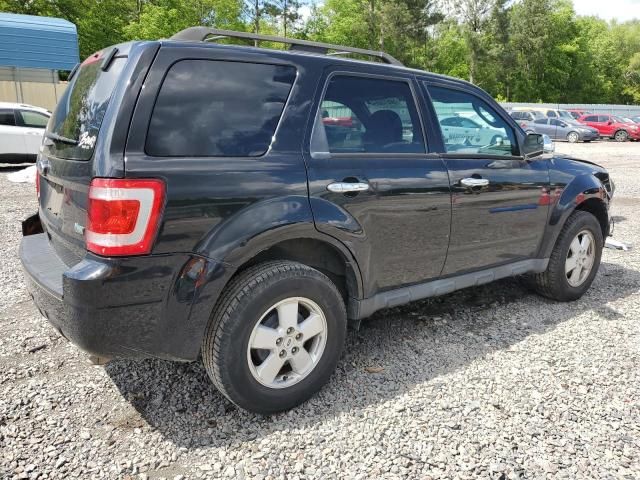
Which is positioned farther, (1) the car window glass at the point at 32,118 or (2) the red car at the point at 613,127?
(2) the red car at the point at 613,127

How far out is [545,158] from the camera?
419 cm

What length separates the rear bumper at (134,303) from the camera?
2271 millimetres

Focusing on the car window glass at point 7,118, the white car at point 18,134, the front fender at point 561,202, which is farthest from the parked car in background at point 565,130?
the front fender at point 561,202

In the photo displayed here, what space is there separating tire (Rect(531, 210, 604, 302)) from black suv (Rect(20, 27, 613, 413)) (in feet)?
3.25

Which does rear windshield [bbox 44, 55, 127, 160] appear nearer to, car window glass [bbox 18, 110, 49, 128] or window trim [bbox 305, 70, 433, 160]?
window trim [bbox 305, 70, 433, 160]

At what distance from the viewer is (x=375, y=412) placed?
2.86 metres

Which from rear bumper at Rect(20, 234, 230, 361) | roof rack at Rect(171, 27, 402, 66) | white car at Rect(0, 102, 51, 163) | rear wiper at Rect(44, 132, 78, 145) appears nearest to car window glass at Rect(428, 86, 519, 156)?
roof rack at Rect(171, 27, 402, 66)

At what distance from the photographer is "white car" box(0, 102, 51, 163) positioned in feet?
41.4

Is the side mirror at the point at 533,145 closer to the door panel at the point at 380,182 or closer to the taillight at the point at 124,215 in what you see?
the door panel at the point at 380,182

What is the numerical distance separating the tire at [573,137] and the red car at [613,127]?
403 centimetres

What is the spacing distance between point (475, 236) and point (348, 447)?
5.86 feet

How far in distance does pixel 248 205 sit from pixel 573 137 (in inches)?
1183

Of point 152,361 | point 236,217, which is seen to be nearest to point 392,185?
point 236,217

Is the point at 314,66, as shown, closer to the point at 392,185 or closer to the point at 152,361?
the point at 392,185
